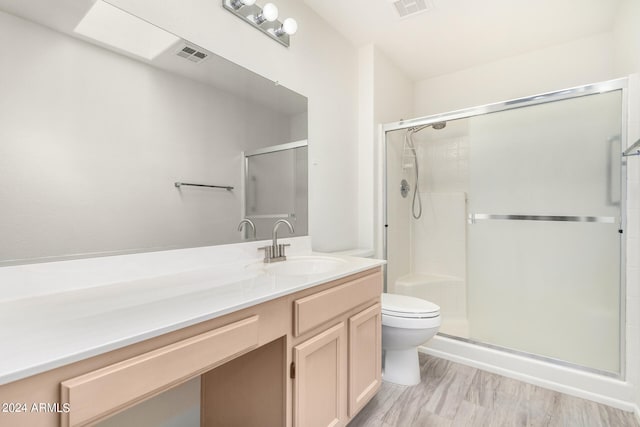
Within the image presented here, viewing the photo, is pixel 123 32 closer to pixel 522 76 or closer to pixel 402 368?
pixel 402 368

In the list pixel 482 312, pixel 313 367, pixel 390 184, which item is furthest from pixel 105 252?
pixel 482 312

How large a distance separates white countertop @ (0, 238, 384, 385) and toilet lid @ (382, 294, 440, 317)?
1.66ft

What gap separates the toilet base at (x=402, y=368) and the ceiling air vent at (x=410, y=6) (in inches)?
86.6

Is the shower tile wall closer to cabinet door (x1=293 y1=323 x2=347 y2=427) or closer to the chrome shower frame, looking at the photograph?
the chrome shower frame

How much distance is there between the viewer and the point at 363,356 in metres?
1.48

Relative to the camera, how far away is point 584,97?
1.88m

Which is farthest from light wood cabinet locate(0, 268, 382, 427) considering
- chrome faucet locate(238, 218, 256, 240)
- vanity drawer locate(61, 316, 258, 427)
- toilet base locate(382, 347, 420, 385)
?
chrome faucet locate(238, 218, 256, 240)

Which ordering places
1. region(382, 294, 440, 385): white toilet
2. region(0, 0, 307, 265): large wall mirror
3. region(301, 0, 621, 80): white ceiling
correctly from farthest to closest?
region(301, 0, 621, 80): white ceiling, region(382, 294, 440, 385): white toilet, region(0, 0, 307, 265): large wall mirror

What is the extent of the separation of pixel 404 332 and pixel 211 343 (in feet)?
4.23

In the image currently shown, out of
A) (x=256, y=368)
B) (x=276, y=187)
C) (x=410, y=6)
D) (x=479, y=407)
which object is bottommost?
(x=479, y=407)

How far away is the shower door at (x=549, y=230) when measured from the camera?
1827 mm

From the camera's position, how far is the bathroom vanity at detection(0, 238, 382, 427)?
0.58m

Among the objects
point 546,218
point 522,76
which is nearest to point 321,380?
point 546,218

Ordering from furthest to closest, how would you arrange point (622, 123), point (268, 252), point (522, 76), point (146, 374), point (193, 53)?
point (522, 76)
point (622, 123)
point (268, 252)
point (193, 53)
point (146, 374)
